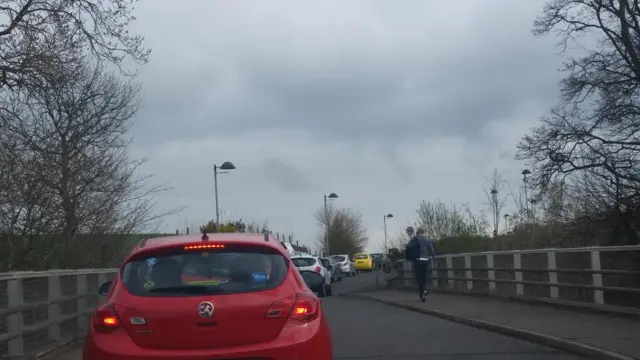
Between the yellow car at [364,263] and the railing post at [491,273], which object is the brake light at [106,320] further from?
the yellow car at [364,263]

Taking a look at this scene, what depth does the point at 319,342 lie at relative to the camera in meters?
6.66

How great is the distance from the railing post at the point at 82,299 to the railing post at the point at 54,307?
5.63ft

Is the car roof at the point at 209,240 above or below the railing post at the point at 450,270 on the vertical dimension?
above

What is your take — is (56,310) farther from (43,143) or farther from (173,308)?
(43,143)

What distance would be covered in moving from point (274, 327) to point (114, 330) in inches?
46.8

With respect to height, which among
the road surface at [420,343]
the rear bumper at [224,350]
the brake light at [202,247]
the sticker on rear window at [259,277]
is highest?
the brake light at [202,247]

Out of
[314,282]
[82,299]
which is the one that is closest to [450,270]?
[82,299]

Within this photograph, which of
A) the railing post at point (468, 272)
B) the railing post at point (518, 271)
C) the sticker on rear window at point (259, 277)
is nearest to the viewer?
the sticker on rear window at point (259, 277)

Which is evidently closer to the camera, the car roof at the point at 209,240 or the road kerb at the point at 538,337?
the car roof at the point at 209,240

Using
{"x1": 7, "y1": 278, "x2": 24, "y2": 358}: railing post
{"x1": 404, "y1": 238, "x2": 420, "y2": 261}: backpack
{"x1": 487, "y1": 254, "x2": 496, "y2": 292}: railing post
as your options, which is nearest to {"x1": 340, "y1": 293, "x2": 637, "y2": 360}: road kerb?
{"x1": 404, "y1": 238, "x2": 420, "y2": 261}: backpack

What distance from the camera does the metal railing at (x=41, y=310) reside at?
990 centimetres

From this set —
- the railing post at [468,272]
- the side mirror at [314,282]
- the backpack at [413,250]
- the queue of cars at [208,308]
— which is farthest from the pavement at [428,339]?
the queue of cars at [208,308]

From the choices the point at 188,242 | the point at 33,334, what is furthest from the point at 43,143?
the point at 188,242

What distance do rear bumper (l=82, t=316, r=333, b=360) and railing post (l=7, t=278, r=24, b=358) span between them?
3.72 m
